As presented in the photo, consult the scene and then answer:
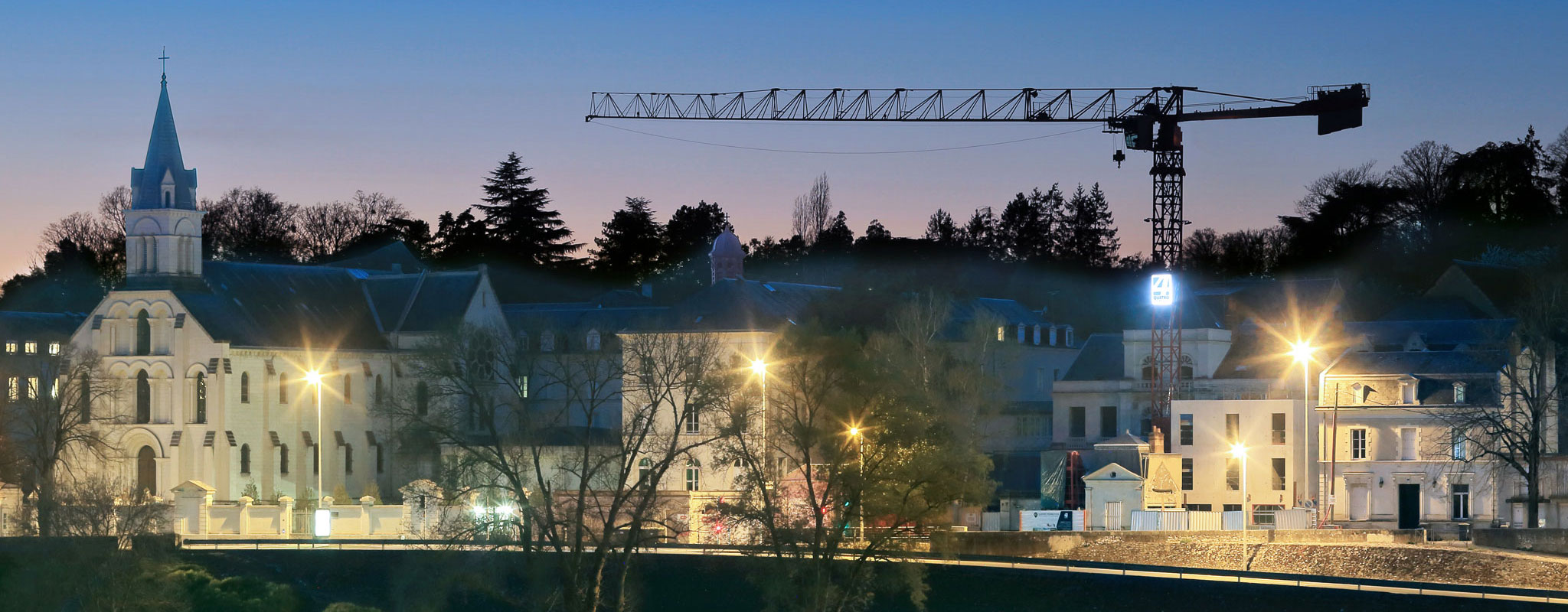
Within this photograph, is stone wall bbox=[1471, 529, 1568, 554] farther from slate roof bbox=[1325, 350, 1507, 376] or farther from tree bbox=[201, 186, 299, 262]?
tree bbox=[201, 186, 299, 262]

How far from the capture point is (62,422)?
80.0m

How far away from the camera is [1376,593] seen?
51.0m

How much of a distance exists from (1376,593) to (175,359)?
53.8 m

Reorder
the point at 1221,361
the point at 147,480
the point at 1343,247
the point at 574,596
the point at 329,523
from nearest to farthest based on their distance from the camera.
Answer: the point at 574,596 < the point at 329,523 < the point at 1221,361 < the point at 147,480 < the point at 1343,247

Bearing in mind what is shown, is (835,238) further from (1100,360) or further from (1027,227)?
(1100,360)

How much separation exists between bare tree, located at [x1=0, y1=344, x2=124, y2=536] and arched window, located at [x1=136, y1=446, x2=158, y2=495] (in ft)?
4.19

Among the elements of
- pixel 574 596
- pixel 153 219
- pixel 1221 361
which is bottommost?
pixel 574 596

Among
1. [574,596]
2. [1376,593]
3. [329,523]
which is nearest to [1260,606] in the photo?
[1376,593]

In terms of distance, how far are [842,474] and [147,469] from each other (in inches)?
1600

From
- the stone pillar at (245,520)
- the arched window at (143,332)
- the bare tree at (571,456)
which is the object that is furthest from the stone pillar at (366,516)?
the arched window at (143,332)

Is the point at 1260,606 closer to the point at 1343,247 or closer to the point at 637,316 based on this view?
the point at 637,316

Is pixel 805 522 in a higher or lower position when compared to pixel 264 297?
lower

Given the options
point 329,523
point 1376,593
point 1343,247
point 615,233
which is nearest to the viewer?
point 1376,593

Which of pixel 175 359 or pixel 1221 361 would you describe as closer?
pixel 1221 361
